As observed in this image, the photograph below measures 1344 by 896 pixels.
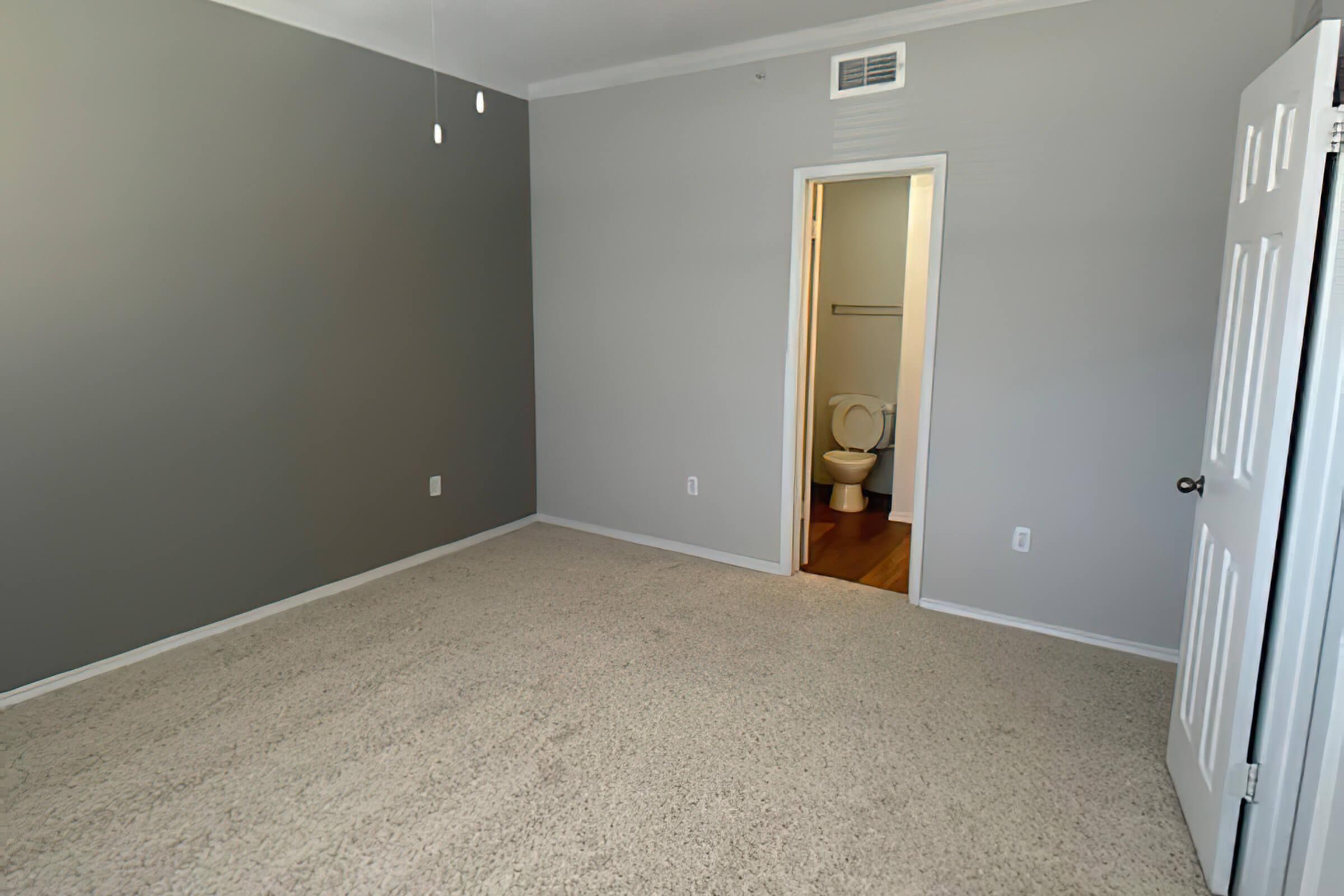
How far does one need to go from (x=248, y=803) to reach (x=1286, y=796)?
261cm

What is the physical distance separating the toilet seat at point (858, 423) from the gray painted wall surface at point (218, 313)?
8.42 ft

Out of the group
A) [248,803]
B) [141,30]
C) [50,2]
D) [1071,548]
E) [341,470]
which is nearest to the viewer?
[248,803]

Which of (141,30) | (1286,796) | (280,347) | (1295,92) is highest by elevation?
(141,30)

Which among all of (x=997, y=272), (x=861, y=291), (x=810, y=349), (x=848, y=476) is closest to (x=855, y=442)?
(x=848, y=476)

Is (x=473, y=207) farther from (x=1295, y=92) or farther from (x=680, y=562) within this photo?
(x=1295, y=92)

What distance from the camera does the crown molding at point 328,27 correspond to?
10.6 feet

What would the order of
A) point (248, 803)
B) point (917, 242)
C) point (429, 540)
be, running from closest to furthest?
point (248, 803) → point (429, 540) → point (917, 242)

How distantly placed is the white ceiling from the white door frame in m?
0.62

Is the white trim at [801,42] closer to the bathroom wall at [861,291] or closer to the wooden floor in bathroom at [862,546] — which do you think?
the bathroom wall at [861,291]

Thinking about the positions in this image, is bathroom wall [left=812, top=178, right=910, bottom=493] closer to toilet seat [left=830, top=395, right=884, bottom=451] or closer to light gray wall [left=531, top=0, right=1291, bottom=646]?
toilet seat [left=830, top=395, right=884, bottom=451]

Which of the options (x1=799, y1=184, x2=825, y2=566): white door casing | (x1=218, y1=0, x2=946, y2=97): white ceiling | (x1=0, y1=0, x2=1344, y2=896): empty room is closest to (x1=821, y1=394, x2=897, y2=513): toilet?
(x1=0, y1=0, x2=1344, y2=896): empty room

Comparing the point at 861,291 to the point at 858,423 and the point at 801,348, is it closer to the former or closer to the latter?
the point at 858,423

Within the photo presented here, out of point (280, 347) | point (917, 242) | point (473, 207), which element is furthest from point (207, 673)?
point (917, 242)

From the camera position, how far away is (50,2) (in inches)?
105
